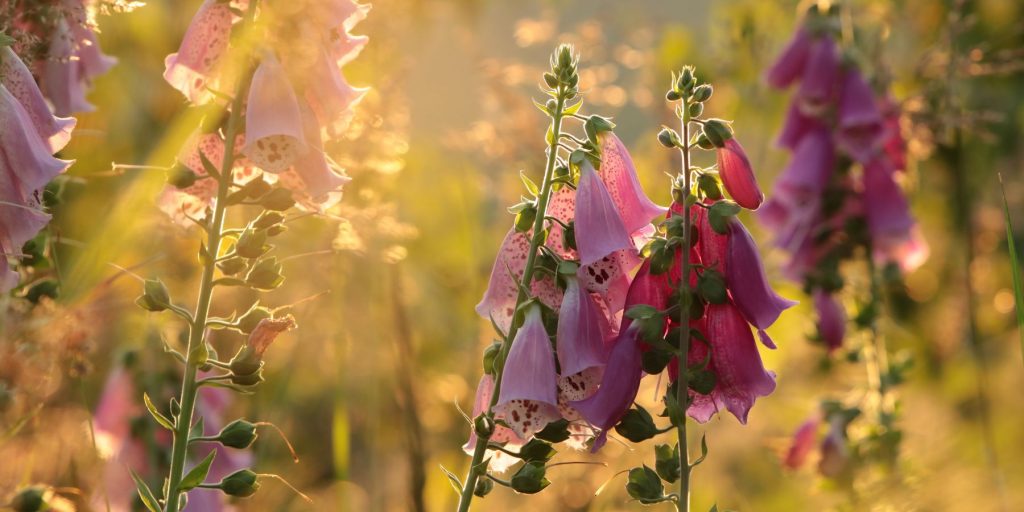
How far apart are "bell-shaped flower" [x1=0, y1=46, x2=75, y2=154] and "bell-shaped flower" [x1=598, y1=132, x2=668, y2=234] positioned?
21.9 inches

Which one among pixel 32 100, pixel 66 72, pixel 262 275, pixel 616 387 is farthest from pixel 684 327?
pixel 66 72

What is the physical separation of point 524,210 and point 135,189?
968 mm

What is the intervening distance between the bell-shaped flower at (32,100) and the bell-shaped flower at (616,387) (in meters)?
0.59

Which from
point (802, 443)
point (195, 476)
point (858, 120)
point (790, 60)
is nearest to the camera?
point (195, 476)

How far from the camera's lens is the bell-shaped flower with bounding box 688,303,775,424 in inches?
43.9

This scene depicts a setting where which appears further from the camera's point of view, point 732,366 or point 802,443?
point 802,443

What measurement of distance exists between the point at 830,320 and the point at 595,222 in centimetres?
158

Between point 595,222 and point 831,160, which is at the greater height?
point 831,160

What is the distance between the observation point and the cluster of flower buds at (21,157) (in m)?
0.98

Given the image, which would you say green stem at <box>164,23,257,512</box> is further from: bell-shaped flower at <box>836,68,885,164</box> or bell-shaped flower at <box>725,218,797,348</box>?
bell-shaped flower at <box>836,68,885,164</box>

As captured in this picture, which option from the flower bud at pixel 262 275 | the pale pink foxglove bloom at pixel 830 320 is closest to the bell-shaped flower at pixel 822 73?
the pale pink foxglove bloom at pixel 830 320

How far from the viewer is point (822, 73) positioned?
8.56 ft

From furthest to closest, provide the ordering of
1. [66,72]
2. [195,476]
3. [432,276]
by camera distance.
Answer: [432,276]
[66,72]
[195,476]

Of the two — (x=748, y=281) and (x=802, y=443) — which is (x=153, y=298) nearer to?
(x=748, y=281)
